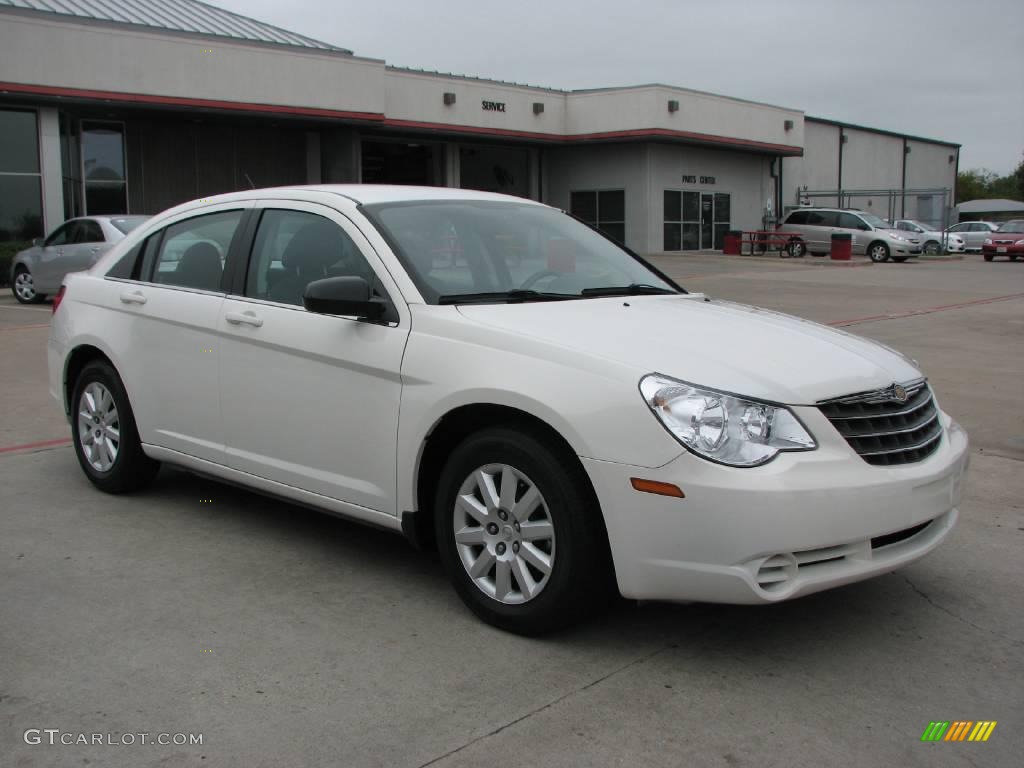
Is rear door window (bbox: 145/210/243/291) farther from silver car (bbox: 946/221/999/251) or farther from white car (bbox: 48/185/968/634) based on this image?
silver car (bbox: 946/221/999/251)

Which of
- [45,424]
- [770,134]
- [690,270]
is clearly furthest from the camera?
[770,134]

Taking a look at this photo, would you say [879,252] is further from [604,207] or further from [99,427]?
[99,427]

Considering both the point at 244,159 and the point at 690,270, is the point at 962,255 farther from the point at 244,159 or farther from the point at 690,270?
the point at 244,159

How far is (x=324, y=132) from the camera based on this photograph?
32.8 meters

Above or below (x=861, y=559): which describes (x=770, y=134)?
above

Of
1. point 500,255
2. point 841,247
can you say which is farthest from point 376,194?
point 841,247

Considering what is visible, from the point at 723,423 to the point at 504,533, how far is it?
0.93 metres

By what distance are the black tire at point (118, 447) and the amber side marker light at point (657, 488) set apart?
321cm

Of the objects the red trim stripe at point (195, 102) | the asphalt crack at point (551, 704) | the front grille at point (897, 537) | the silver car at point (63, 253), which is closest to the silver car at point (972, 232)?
the red trim stripe at point (195, 102)

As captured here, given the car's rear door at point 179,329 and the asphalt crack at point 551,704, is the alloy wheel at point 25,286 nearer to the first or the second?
the car's rear door at point 179,329

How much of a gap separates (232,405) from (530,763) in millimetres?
2571

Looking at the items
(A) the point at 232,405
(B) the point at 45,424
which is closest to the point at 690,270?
(B) the point at 45,424

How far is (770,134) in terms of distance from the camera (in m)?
41.8

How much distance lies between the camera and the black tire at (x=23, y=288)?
1906 centimetres
